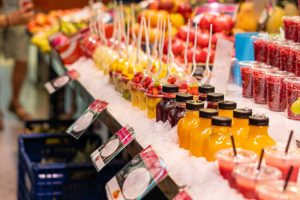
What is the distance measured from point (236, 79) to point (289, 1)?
143 cm

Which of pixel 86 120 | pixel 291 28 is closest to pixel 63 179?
pixel 86 120

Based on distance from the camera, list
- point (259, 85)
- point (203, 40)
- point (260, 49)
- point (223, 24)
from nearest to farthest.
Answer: point (259, 85) < point (260, 49) < point (203, 40) < point (223, 24)

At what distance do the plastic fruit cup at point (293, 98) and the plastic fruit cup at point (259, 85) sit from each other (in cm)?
21

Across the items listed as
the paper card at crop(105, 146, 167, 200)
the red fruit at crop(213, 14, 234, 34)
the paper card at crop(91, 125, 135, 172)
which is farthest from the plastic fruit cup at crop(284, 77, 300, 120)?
the red fruit at crop(213, 14, 234, 34)

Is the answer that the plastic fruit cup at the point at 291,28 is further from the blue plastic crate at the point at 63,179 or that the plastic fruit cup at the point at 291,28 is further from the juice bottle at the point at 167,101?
the blue plastic crate at the point at 63,179

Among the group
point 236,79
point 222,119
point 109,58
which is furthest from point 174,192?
point 109,58

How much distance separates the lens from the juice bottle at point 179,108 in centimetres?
253

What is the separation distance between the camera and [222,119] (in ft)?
6.80

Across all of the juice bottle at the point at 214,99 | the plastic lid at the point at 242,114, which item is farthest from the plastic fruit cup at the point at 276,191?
the juice bottle at the point at 214,99

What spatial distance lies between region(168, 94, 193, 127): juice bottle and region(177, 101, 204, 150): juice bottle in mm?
150

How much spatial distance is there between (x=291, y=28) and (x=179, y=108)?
0.89 metres

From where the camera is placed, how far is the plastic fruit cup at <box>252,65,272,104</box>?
294cm

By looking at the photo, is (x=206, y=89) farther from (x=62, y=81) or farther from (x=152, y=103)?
(x=62, y=81)

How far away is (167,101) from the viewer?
270cm
